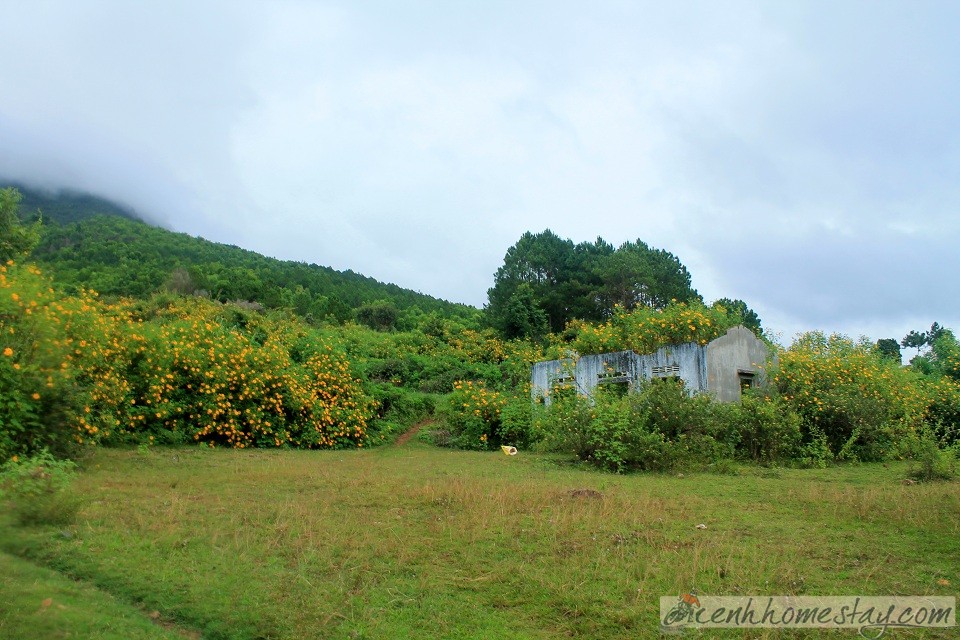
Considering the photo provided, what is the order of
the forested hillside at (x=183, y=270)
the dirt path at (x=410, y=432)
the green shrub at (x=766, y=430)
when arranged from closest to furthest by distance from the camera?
the green shrub at (x=766, y=430)
the dirt path at (x=410, y=432)
the forested hillside at (x=183, y=270)

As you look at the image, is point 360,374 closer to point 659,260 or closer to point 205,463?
point 205,463

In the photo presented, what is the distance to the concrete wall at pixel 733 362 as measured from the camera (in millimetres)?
15266

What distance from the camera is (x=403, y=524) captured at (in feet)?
21.0

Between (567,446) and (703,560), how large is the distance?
7.93 meters

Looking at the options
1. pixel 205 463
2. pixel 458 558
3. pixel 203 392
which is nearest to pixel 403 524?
pixel 458 558

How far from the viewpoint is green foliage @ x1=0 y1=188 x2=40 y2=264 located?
20.9 meters

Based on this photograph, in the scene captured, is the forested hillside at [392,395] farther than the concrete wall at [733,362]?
No

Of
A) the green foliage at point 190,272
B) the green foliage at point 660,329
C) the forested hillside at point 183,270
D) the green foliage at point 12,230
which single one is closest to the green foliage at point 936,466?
the green foliage at point 660,329

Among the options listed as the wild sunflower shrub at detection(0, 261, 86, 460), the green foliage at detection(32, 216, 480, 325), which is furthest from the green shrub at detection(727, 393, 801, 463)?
the green foliage at detection(32, 216, 480, 325)

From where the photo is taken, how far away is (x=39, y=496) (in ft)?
18.4

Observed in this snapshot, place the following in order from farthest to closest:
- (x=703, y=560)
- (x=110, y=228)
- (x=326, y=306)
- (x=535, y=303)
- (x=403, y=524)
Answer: (x=110, y=228)
(x=326, y=306)
(x=535, y=303)
(x=403, y=524)
(x=703, y=560)

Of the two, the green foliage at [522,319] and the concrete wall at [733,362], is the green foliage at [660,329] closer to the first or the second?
the concrete wall at [733,362]

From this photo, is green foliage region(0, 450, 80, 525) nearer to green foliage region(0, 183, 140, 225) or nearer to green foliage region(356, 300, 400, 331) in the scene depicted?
green foliage region(356, 300, 400, 331)

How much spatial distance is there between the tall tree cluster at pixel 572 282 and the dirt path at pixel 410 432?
14.6 meters
